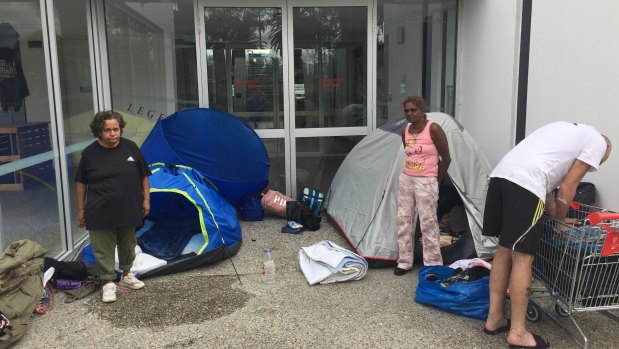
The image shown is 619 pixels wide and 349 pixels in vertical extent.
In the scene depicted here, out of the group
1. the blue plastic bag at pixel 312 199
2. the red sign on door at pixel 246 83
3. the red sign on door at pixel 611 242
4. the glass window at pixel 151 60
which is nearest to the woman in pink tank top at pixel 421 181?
the red sign on door at pixel 611 242

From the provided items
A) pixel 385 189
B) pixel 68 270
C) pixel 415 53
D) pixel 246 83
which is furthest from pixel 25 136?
pixel 415 53

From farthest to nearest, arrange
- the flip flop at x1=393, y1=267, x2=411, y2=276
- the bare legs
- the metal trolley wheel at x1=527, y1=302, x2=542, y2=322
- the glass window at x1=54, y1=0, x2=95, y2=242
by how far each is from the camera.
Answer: the glass window at x1=54, y1=0, x2=95, y2=242, the flip flop at x1=393, y1=267, x2=411, y2=276, the metal trolley wheel at x1=527, y1=302, x2=542, y2=322, the bare legs

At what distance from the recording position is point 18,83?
13.1 ft

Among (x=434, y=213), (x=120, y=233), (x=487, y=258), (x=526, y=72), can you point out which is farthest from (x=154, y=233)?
(x=526, y=72)

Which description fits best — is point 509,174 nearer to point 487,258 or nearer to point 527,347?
point 527,347

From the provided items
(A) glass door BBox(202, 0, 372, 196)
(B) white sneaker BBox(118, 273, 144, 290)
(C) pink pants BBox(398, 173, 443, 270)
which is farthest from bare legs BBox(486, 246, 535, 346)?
(A) glass door BBox(202, 0, 372, 196)

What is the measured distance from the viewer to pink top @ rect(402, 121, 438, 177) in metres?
4.14

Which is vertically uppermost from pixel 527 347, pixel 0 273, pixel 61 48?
pixel 61 48

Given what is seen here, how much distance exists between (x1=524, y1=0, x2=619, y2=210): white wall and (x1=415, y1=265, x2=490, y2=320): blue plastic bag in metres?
1.48

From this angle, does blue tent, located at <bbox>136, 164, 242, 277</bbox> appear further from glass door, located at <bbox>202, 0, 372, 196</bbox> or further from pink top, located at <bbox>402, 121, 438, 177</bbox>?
pink top, located at <bbox>402, 121, 438, 177</bbox>

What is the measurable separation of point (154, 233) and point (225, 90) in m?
2.18

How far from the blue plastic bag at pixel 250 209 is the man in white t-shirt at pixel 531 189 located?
3504 mm

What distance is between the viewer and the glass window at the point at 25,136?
382 centimetres

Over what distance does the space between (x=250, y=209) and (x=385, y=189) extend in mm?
1945
